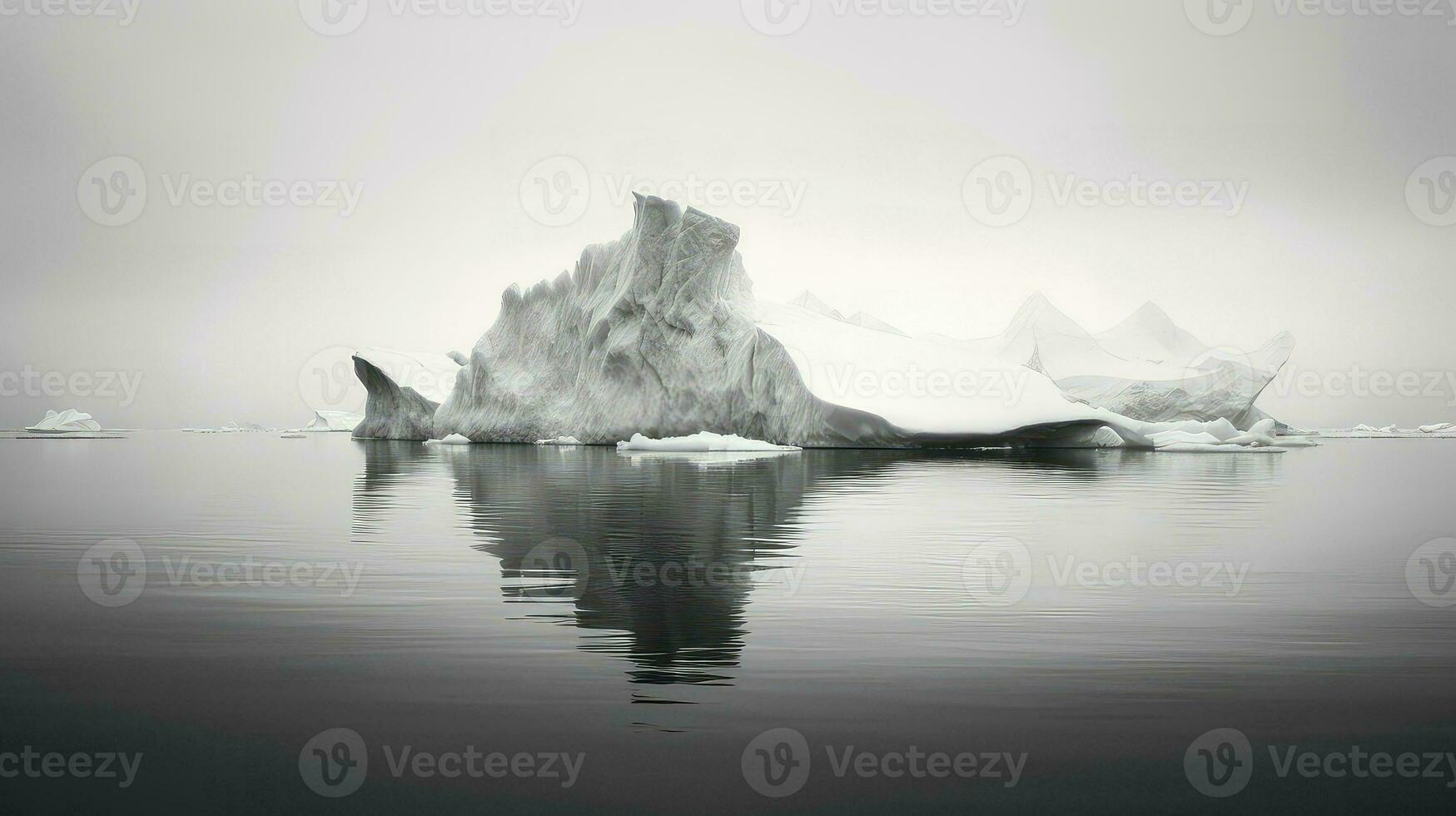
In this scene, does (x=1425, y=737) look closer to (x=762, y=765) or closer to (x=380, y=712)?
(x=762, y=765)

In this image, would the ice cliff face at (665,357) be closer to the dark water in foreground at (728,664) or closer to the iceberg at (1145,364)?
the iceberg at (1145,364)

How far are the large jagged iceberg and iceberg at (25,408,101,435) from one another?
4799 cm

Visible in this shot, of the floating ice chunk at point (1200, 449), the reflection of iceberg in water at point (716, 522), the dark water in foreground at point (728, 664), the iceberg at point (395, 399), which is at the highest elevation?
the iceberg at point (395, 399)

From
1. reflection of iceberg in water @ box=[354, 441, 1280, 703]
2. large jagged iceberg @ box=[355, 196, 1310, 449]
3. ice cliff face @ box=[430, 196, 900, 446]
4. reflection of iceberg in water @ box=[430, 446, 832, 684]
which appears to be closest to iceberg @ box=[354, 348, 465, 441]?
large jagged iceberg @ box=[355, 196, 1310, 449]

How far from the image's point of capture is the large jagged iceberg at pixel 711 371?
2691 centimetres

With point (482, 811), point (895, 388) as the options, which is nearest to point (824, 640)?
point (482, 811)

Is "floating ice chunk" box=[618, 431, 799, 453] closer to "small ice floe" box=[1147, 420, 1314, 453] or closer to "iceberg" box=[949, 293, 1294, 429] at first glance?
"small ice floe" box=[1147, 420, 1314, 453]

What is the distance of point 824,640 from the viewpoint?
4086 mm

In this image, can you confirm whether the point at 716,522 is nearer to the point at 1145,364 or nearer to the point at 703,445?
the point at 703,445

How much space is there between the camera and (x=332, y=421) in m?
Answer: 76.1

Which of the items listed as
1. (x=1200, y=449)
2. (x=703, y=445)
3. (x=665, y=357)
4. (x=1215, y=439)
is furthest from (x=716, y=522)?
(x=1215, y=439)

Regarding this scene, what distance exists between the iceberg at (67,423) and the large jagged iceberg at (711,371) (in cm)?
4799

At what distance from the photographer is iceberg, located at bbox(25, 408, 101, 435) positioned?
2756 inches

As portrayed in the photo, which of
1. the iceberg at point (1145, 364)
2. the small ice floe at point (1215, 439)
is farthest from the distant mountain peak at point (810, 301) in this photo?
the small ice floe at point (1215, 439)
